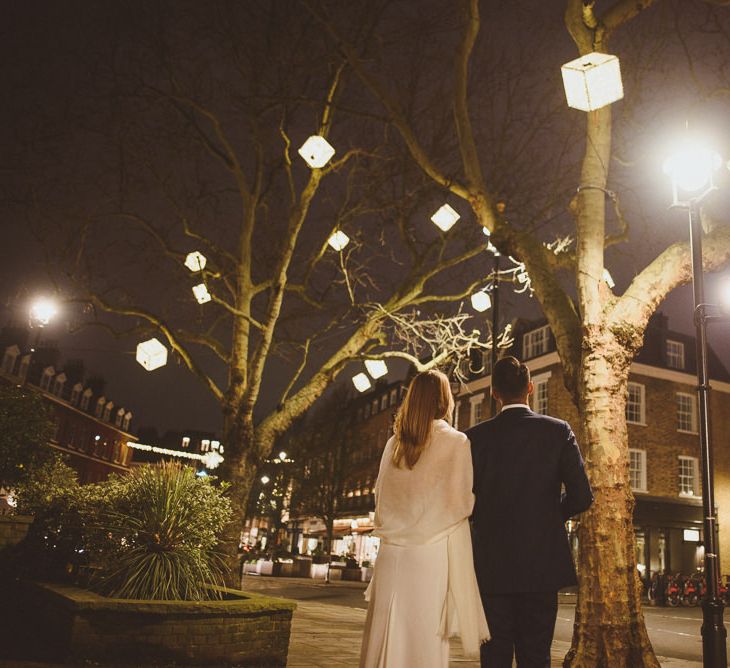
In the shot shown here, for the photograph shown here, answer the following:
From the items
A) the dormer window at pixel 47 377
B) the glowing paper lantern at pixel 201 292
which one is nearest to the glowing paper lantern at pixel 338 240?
the glowing paper lantern at pixel 201 292

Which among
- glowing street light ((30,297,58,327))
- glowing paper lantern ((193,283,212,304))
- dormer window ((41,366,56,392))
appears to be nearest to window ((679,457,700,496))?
glowing paper lantern ((193,283,212,304))

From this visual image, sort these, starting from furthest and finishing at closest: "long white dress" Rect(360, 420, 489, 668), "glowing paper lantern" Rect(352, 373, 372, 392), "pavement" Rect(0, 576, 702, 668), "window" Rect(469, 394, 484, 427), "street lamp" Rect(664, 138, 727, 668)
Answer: "window" Rect(469, 394, 484, 427)
"glowing paper lantern" Rect(352, 373, 372, 392)
"pavement" Rect(0, 576, 702, 668)
"street lamp" Rect(664, 138, 727, 668)
"long white dress" Rect(360, 420, 489, 668)

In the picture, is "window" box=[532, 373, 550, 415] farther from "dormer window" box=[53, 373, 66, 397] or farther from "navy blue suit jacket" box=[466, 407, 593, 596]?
"dormer window" box=[53, 373, 66, 397]

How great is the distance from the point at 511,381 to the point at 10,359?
2006 inches

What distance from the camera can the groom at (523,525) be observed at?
10.00 ft

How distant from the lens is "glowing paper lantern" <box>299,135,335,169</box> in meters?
9.88

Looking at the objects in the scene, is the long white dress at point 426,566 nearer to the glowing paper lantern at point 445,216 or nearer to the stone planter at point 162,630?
the stone planter at point 162,630

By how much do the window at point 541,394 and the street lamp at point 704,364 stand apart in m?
24.4

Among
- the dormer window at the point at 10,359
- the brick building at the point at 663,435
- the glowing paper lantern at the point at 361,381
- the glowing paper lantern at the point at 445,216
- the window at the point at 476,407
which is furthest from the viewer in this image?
the dormer window at the point at 10,359

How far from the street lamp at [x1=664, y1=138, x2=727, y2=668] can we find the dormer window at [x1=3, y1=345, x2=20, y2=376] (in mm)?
48803

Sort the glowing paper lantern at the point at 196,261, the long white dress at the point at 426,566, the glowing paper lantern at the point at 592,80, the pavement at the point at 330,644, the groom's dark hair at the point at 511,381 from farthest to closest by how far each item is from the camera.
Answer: the glowing paper lantern at the point at 196,261 → the pavement at the point at 330,644 → the glowing paper lantern at the point at 592,80 → the groom's dark hair at the point at 511,381 → the long white dress at the point at 426,566

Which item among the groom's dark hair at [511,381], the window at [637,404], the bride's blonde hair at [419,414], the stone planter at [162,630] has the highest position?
the window at [637,404]

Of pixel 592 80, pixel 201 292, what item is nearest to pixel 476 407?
pixel 201 292

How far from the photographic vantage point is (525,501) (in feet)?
10.4
